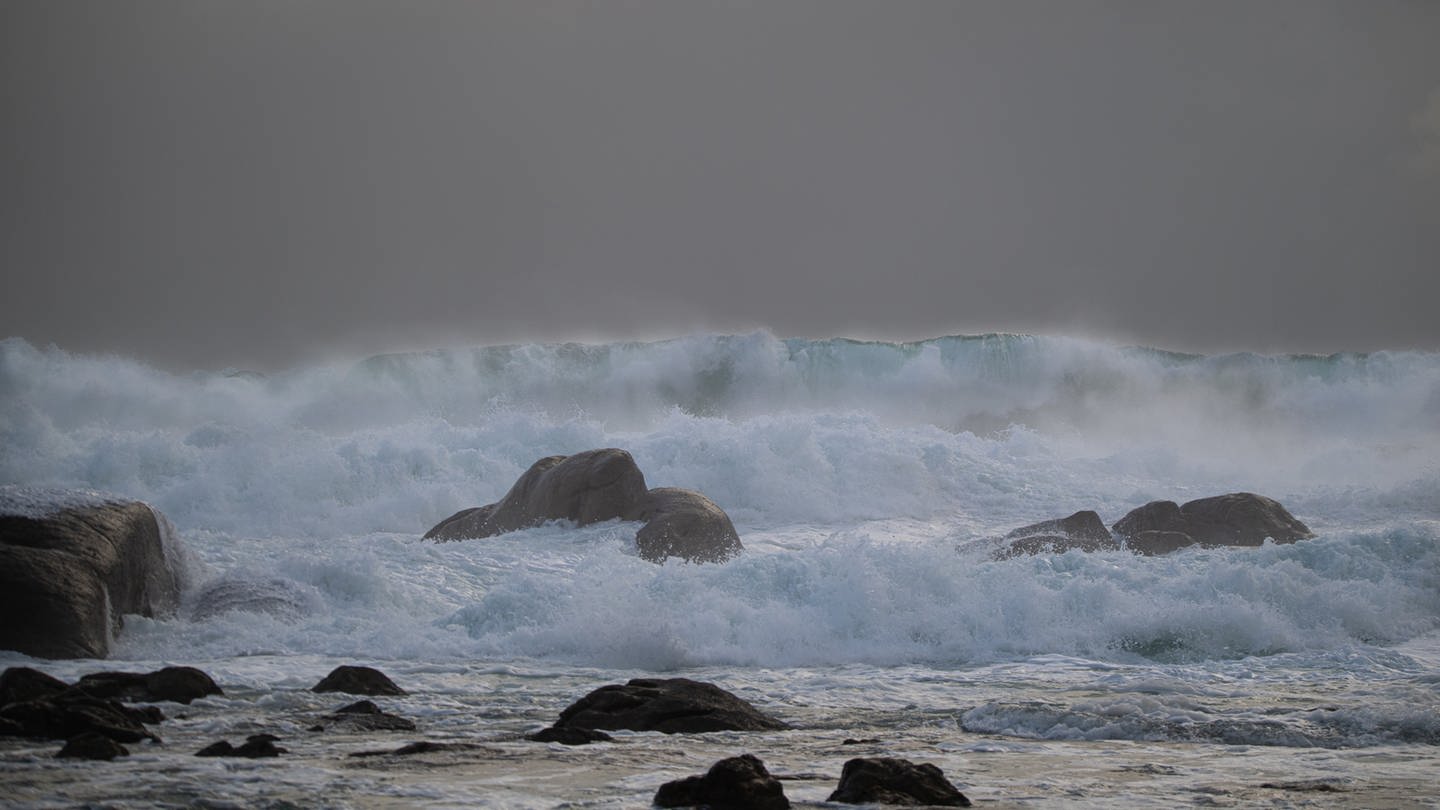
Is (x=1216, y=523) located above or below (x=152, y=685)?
above

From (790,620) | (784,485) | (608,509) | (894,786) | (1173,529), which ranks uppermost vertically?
(784,485)

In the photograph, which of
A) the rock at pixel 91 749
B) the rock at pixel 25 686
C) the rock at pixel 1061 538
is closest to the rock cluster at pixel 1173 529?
the rock at pixel 1061 538

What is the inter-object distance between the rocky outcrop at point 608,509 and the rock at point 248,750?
850 cm

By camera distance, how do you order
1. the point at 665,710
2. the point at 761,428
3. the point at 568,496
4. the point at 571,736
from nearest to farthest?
1. the point at 571,736
2. the point at 665,710
3. the point at 568,496
4. the point at 761,428

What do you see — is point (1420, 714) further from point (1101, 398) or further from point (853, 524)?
point (1101, 398)

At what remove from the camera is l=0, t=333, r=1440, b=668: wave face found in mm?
10672

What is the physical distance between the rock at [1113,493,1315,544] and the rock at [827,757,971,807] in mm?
10899

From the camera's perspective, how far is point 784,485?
69.0 ft

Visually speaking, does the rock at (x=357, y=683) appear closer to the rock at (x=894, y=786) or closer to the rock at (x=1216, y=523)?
the rock at (x=894, y=786)

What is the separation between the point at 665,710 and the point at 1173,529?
1080 centimetres

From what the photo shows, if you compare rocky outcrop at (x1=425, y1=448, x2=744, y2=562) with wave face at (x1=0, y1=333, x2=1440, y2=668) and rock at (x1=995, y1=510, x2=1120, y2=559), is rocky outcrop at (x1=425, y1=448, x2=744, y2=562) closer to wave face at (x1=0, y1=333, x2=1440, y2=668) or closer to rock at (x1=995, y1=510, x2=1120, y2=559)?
wave face at (x1=0, y1=333, x2=1440, y2=668)

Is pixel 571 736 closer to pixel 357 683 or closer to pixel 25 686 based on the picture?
pixel 357 683

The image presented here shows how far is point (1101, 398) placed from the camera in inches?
1439

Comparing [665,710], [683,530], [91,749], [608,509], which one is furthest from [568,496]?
[91,749]
